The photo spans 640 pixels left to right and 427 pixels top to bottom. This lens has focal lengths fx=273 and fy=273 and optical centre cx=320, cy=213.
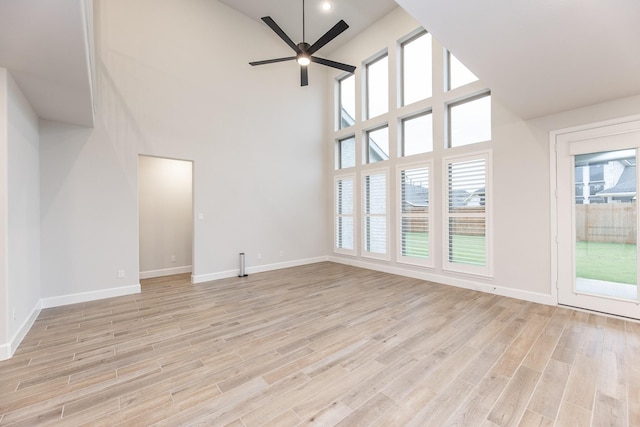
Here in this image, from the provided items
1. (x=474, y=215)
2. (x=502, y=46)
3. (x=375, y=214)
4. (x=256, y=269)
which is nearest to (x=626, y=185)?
(x=474, y=215)

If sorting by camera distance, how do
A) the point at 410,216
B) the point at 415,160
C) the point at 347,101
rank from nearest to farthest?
the point at 415,160 < the point at 410,216 < the point at 347,101

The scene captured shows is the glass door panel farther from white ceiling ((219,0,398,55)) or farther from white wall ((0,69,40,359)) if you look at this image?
white wall ((0,69,40,359))

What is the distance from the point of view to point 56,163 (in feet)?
12.8

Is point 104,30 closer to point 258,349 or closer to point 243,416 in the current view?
point 258,349

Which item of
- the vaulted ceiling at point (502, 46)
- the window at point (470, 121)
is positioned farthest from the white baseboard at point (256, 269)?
the window at point (470, 121)

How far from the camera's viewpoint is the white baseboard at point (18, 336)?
2.45 m

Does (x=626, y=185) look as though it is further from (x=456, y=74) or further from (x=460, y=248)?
(x=456, y=74)

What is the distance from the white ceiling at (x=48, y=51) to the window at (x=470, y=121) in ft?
16.5

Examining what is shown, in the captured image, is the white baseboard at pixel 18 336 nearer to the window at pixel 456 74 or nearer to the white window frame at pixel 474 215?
the white window frame at pixel 474 215

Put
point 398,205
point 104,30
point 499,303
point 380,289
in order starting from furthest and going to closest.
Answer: point 398,205 < point 380,289 < point 104,30 < point 499,303

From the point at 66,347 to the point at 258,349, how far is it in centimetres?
190

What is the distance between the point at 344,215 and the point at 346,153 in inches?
63.0

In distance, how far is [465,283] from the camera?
459 cm

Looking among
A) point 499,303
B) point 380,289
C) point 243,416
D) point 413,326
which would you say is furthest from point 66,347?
point 499,303
